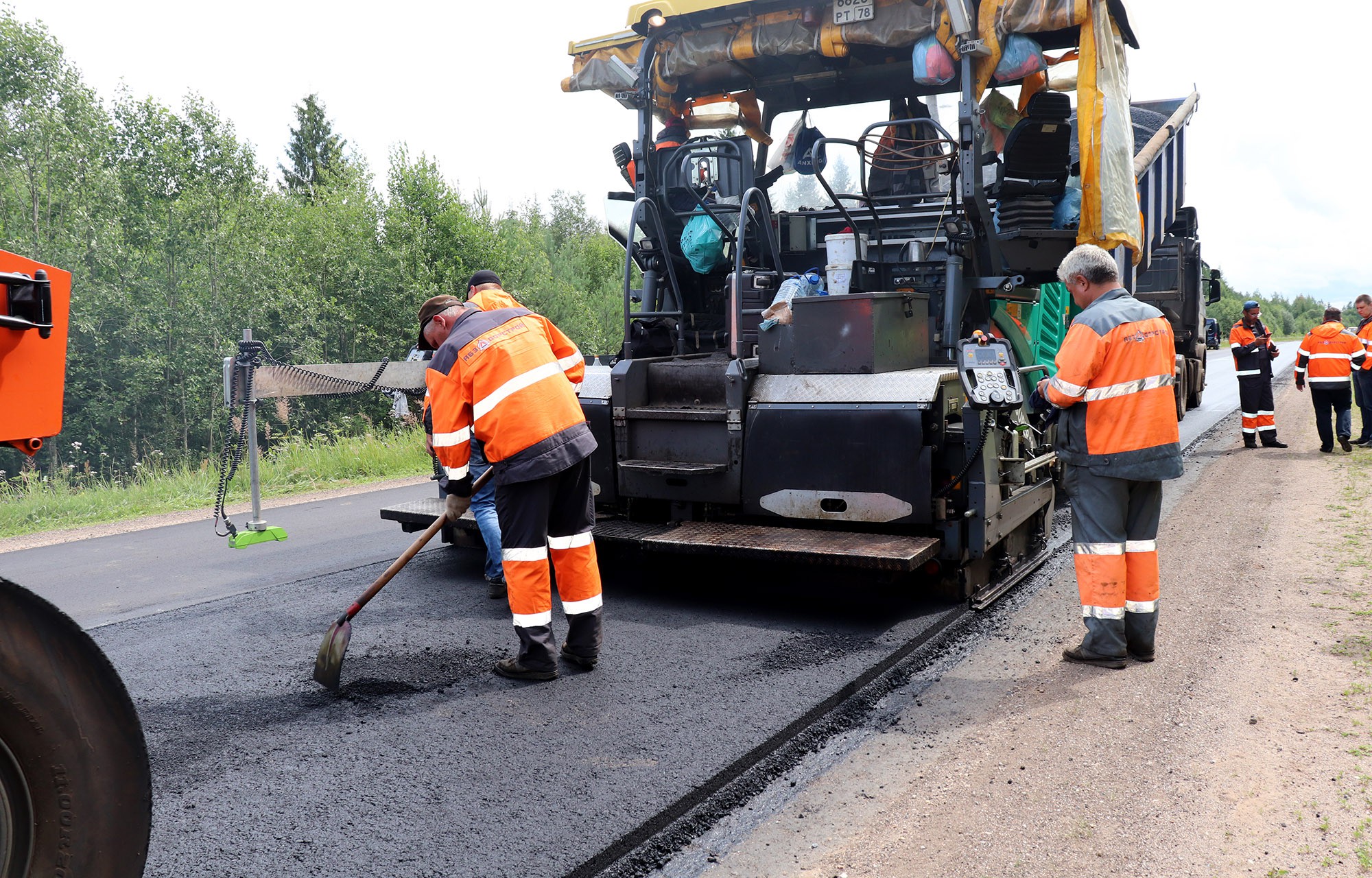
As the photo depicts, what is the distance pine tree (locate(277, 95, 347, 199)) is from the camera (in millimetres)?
44438

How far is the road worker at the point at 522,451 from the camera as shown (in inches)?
155

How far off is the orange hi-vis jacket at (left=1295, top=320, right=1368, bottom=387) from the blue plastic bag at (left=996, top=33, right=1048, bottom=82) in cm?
737

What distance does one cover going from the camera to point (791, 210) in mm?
6289

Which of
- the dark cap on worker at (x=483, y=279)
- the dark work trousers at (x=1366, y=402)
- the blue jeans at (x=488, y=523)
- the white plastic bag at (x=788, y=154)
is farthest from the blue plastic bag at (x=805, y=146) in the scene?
the dark work trousers at (x=1366, y=402)

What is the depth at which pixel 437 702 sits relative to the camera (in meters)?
3.63

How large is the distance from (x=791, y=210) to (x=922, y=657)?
3188 mm

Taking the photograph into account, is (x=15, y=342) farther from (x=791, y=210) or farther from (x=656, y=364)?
(x=791, y=210)

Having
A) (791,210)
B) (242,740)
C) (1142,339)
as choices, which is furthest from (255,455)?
(1142,339)

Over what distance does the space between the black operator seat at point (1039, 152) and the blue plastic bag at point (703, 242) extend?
5.58 feet

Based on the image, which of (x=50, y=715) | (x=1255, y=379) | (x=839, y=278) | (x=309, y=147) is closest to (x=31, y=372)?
(x=50, y=715)

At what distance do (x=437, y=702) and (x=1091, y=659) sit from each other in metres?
2.66

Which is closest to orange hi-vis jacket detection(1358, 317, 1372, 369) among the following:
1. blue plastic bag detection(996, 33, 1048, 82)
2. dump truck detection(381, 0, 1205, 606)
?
dump truck detection(381, 0, 1205, 606)

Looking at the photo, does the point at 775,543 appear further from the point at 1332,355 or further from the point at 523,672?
the point at 1332,355

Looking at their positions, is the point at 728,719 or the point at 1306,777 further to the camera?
the point at 728,719
